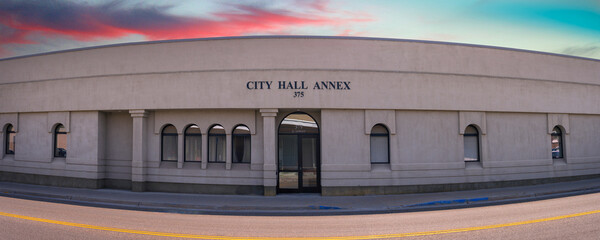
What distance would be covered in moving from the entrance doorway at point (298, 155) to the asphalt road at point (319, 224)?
3665 millimetres

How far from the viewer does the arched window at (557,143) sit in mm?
15891

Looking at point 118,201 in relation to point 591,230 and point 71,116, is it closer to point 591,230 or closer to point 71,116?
point 71,116

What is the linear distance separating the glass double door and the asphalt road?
3.65m

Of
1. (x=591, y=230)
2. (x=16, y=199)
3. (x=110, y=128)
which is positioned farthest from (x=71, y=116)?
(x=591, y=230)

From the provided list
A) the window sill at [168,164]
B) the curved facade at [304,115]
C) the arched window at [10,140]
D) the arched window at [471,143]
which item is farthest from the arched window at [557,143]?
the arched window at [10,140]

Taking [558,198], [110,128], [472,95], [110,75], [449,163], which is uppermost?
[110,75]

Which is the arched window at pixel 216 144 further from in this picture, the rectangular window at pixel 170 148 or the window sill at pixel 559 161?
the window sill at pixel 559 161

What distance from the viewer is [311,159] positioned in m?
13.5

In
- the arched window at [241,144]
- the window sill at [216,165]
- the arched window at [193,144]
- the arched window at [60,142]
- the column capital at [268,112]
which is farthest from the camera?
the arched window at [60,142]

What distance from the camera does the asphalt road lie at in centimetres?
740

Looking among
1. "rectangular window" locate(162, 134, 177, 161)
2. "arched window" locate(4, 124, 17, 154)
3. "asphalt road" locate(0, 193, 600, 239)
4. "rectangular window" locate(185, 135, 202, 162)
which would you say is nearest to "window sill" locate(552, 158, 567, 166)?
"asphalt road" locate(0, 193, 600, 239)

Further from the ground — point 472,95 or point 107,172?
point 472,95

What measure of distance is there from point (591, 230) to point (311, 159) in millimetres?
8646

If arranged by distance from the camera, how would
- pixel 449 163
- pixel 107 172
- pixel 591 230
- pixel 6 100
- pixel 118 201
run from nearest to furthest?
pixel 591 230
pixel 118 201
pixel 449 163
pixel 107 172
pixel 6 100
